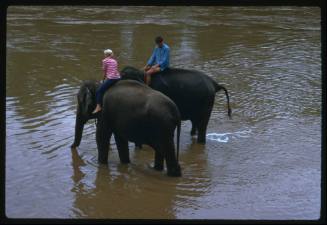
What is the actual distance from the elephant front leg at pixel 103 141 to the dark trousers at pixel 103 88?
0.29 m

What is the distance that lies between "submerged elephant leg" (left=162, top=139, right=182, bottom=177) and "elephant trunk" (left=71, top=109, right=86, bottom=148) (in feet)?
4.73

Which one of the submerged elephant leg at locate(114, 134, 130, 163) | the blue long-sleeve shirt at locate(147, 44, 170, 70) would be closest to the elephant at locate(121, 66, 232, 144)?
the blue long-sleeve shirt at locate(147, 44, 170, 70)

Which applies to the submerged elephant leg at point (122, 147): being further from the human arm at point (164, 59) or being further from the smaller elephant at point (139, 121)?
the human arm at point (164, 59)

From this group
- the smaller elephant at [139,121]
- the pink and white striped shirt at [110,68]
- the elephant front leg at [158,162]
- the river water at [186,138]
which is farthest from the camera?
the pink and white striped shirt at [110,68]

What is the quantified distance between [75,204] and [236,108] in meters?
4.88

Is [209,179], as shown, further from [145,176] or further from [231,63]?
[231,63]

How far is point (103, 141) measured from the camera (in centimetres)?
710

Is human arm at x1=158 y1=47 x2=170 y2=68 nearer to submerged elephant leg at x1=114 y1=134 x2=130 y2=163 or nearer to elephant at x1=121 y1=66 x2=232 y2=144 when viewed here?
elephant at x1=121 y1=66 x2=232 y2=144

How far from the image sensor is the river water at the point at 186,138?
592cm

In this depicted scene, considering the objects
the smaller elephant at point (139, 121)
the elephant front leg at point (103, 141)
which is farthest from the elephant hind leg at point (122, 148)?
the elephant front leg at point (103, 141)

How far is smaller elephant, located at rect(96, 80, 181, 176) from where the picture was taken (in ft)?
21.1

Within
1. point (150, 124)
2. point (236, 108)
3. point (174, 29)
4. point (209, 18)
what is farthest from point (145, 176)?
point (209, 18)

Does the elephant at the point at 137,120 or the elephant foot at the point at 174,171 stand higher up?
the elephant at the point at 137,120

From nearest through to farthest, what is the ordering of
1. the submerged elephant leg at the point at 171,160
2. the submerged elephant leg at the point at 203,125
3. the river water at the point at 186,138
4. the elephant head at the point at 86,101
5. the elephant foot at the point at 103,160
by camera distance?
1. the river water at the point at 186,138
2. the submerged elephant leg at the point at 171,160
3. the elephant foot at the point at 103,160
4. the elephant head at the point at 86,101
5. the submerged elephant leg at the point at 203,125
